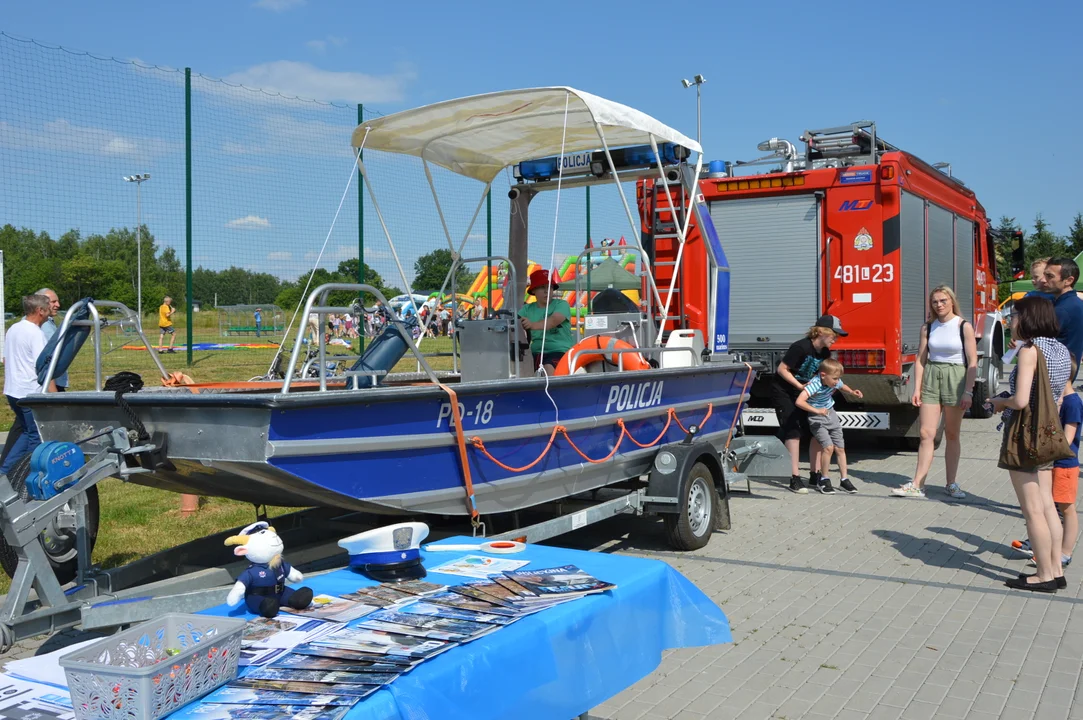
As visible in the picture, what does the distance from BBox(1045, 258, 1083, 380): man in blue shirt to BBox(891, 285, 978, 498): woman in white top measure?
1.33 metres

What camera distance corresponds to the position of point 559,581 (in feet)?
9.73

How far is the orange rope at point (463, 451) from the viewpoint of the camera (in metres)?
4.85

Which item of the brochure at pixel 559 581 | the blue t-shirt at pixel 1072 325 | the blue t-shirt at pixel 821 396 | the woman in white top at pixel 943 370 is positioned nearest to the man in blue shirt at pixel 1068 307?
the blue t-shirt at pixel 1072 325

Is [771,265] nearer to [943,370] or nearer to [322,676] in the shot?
[943,370]

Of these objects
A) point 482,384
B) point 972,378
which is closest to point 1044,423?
point 972,378

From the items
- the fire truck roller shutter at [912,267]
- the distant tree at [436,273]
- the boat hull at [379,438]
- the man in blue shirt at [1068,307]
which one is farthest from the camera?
the fire truck roller shutter at [912,267]

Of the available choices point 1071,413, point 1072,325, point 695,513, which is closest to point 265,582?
point 695,513

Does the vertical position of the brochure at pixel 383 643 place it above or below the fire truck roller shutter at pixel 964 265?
below

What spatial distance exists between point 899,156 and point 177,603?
334 inches

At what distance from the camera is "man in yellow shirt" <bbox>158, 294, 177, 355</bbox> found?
12.7 meters

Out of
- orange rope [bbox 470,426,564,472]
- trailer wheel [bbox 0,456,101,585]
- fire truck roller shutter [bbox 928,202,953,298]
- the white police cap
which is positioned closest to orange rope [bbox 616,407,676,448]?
orange rope [bbox 470,426,564,472]

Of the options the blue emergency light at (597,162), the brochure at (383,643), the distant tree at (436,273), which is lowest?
the brochure at (383,643)

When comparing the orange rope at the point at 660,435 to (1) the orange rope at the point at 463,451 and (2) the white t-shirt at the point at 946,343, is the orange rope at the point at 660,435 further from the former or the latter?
(2) the white t-shirt at the point at 946,343

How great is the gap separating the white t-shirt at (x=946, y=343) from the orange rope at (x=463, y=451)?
5.18 m
